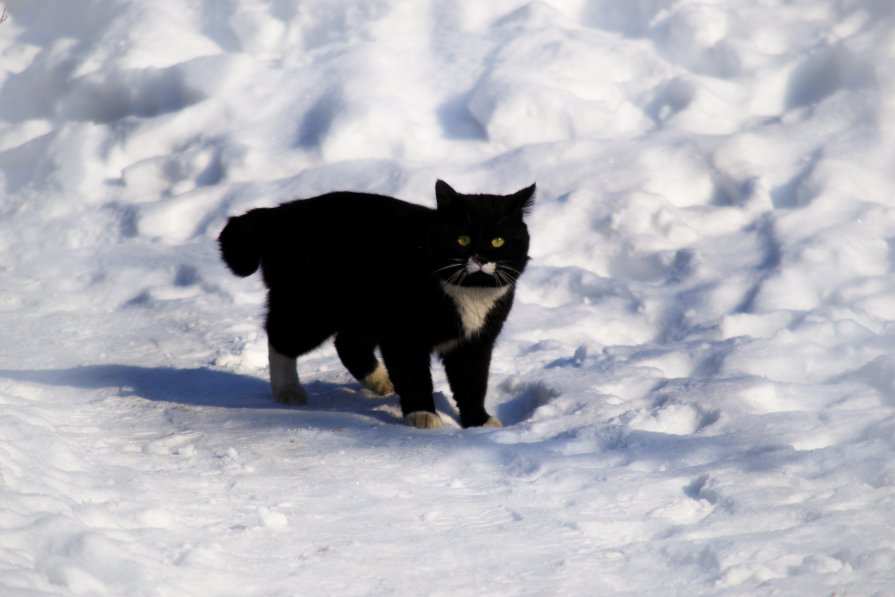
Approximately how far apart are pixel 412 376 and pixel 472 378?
26cm

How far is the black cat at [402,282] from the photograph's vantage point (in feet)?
13.3

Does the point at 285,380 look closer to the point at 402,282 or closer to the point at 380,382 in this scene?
the point at 380,382

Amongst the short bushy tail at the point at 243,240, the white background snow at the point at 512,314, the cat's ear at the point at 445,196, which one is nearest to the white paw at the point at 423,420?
the white background snow at the point at 512,314

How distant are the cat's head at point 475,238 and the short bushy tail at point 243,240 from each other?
100cm

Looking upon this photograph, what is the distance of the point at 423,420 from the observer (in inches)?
160

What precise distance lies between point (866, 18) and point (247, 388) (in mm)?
4846

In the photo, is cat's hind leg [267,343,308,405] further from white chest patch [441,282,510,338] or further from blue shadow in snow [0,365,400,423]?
white chest patch [441,282,510,338]

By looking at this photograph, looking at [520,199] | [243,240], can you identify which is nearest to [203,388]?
[243,240]

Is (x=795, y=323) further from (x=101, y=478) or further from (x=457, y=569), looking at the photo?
(x=101, y=478)

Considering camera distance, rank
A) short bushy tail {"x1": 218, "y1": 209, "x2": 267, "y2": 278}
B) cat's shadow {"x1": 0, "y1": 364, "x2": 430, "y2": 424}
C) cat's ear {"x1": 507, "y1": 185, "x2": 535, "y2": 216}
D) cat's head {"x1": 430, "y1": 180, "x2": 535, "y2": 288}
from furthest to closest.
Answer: short bushy tail {"x1": 218, "y1": 209, "x2": 267, "y2": 278}, cat's shadow {"x1": 0, "y1": 364, "x2": 430, "y2": 424}, cat's ear {"x1": 507, "y1": 185, "x2": 535, "y2": 216}, cat's head {"x1": 430, "y1": 180, "x2": 535, "y2": 288}

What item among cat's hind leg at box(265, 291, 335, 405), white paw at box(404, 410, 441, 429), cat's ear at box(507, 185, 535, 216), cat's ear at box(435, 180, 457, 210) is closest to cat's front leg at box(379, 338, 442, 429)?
white paw at box(404, 410, 441, 429)

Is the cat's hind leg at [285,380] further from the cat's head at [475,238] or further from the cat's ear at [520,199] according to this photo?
the cat's ear at [520,199]

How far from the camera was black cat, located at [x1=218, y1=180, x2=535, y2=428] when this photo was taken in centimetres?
405

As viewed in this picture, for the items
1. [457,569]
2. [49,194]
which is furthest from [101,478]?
[49,194]
